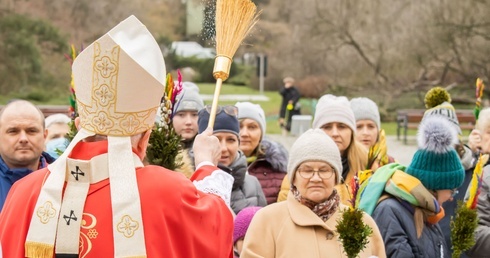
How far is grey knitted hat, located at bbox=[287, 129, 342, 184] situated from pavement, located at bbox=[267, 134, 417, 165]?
47.0ft

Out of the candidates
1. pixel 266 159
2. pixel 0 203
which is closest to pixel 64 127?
pixel 266 159

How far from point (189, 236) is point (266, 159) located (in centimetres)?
384

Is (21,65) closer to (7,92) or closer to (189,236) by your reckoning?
(7,92)

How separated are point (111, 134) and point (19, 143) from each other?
255 cm

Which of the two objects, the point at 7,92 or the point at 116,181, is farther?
the point at 7,92

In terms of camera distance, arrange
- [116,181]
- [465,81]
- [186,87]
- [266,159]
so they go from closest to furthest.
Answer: [116,181]
[266,159]
[186,87]
[465,81]

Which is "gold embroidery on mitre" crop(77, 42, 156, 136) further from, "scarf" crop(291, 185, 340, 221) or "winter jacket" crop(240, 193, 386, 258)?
"scarf" crop(291, 185, 340, 221)

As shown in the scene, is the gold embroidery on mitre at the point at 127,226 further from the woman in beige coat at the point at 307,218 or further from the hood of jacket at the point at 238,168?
the hood of jacket at the point at 238,168

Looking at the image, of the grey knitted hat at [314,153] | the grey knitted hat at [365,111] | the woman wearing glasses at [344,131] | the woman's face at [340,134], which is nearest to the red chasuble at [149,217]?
the grey knitted hat at [314,153]

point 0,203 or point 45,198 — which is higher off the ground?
point 45,198

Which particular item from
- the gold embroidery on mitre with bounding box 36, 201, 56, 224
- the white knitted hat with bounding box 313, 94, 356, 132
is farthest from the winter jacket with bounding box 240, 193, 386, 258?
the white knitted hat with bounding box 313, 94, 356, 132

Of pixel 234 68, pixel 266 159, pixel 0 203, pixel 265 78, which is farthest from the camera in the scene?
pixel 234 68

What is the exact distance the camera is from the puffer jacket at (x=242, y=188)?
703 cm

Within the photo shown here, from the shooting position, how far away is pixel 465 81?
32094mm
